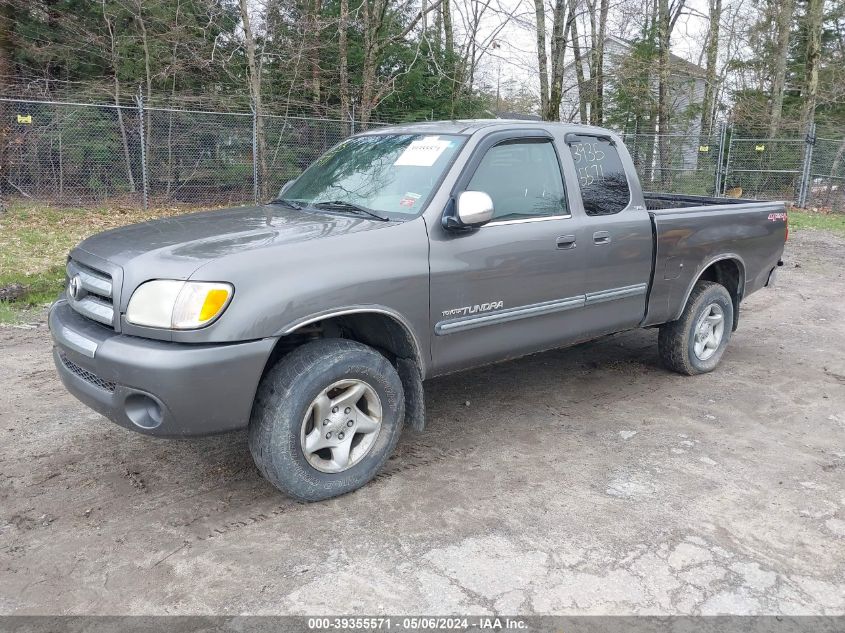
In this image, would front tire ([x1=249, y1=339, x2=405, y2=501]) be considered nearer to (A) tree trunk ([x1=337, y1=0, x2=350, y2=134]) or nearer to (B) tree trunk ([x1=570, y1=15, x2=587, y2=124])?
(A) tree trunk ([x1=337, y1=0, x2=350, y2=134])

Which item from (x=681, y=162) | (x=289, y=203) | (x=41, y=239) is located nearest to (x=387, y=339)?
(x=289, y=203)

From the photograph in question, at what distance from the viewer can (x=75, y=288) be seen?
354cm

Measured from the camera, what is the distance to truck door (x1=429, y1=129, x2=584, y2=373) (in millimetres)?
3803

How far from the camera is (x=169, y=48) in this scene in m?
15.8

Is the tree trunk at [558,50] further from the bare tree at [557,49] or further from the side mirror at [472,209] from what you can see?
the side mirror at [472,209]

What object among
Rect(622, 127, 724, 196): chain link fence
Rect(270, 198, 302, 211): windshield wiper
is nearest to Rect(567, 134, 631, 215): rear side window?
Rect(270, 198, 302, 211): windshield wiper

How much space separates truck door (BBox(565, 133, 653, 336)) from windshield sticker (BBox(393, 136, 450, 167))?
0.96 m

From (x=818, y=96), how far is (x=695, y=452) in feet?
73.9

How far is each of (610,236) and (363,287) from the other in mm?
1971

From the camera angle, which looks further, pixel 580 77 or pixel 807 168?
pixel 580 77

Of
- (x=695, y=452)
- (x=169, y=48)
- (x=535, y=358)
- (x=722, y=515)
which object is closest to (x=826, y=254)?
(x=535, y=358)

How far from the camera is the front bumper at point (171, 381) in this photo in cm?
296

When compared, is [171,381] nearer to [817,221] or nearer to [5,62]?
[5,62]

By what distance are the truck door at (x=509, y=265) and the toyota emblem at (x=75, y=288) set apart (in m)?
1.77
